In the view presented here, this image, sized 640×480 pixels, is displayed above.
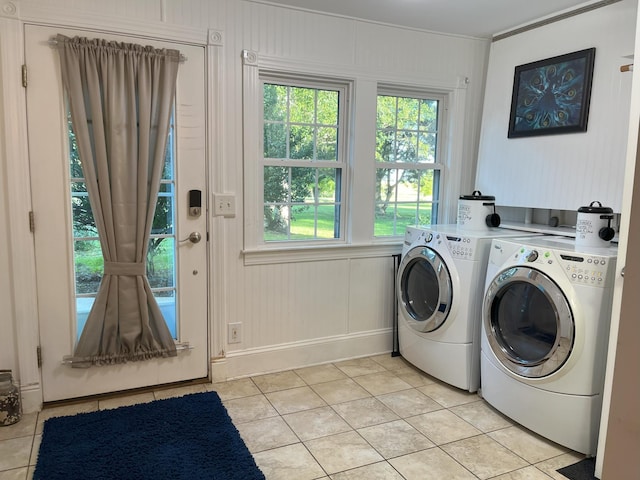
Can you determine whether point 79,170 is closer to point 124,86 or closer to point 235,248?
point 124,86

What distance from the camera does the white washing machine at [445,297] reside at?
285cm

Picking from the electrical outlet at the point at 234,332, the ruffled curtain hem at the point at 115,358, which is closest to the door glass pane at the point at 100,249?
the ruffled curtain hem at the point at 115,358

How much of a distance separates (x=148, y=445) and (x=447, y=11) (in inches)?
117

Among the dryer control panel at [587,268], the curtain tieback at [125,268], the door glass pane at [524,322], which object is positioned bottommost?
the door glass pane at [524,322]

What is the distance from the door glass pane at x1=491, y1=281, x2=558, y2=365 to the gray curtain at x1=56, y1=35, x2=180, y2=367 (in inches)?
76.5

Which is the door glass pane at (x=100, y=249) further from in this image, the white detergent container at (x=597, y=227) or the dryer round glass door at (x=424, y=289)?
the white detergent container at (x=597, y=227)

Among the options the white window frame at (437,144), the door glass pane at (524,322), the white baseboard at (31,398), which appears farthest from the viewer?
the white window frame at (437,144)

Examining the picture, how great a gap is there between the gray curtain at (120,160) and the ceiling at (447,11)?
936 mm

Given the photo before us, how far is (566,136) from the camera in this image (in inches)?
116

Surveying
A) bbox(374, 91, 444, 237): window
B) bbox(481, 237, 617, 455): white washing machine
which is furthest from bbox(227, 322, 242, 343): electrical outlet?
bbox(481, 237, 617, 455): white washing machine

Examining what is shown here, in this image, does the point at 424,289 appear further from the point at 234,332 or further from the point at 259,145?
the point at 259,145

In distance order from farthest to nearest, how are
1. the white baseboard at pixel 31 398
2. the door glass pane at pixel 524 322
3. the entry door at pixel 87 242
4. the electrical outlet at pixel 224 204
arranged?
the electrical outlet at pixel 224 204, the white baseboard at pixel 31 398, the entry door at pixel 87 242, the door glass pane at pixel 524 322

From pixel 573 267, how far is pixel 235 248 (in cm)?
188

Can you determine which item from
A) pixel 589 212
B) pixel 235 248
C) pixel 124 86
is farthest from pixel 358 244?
pixel 124 86
